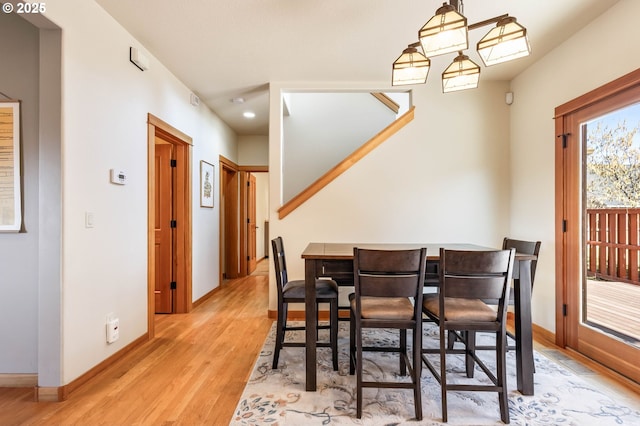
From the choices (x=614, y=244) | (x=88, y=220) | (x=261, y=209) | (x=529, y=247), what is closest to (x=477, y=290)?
(x=529, y=247)

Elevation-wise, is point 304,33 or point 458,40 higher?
point 304,33

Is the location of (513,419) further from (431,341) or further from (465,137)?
(465,137)

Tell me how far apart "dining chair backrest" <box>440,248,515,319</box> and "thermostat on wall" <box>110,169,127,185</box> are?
2.41 meters

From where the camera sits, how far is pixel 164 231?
3600 mm

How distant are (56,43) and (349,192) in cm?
263

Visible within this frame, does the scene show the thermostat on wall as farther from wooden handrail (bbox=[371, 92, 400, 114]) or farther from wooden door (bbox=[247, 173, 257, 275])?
wooden handrail (bbox=[371, 92, 400, 114])

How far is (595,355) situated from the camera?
2375 mm

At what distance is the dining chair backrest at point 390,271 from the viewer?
174 centimetres

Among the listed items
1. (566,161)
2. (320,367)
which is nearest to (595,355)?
(566,161)

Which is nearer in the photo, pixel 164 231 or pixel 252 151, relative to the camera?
pixel 164 231

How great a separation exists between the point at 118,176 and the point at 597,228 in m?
3.81

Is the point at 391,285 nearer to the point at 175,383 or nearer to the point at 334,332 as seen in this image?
the point at 334,332

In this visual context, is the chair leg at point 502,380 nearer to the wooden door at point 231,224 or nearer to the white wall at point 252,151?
the wooden door at point 231,224

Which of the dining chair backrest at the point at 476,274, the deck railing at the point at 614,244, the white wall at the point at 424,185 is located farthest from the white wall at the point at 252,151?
the deck railing at the point at 614,244
